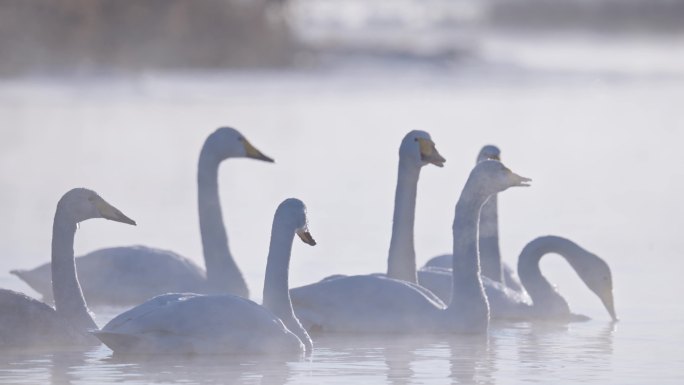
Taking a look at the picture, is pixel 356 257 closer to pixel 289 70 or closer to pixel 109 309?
pixel 109 309

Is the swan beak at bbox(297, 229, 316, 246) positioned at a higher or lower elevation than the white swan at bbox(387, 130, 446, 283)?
lower

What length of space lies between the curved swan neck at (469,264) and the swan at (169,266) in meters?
1.25

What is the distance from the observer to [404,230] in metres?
9.52

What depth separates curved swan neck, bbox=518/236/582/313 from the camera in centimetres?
973

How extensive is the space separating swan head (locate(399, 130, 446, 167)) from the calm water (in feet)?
3.03

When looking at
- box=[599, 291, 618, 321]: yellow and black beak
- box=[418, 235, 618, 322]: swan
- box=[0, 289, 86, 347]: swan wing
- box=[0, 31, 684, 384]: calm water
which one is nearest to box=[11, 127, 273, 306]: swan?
box=[0, 31, 684, 384]: calm water

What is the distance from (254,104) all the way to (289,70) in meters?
7.26

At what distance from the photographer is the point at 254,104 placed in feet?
90.2

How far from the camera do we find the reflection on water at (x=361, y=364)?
747cm

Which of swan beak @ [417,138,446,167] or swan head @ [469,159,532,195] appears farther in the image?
swan beak @ [417,138,446,167]

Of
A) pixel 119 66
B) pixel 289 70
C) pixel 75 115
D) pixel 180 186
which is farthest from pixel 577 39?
pixel 180 186

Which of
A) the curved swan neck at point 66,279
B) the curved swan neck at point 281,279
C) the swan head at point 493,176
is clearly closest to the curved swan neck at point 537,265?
the swan head at point 493,176

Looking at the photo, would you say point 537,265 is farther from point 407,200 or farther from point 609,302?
point 407,200

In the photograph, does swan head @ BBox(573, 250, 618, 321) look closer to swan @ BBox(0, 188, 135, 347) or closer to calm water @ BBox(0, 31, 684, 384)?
calm water @ BBox(0, 31, 684, 384)
